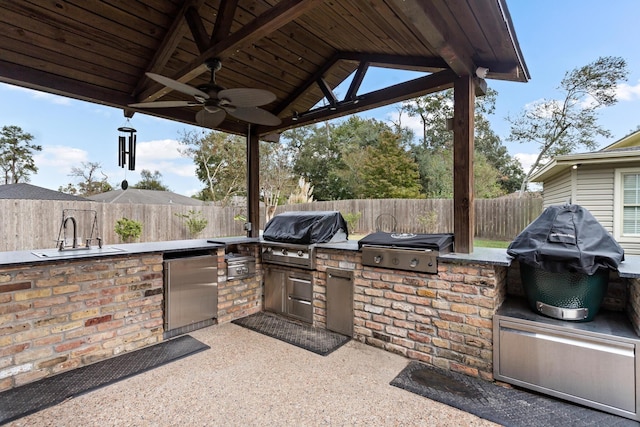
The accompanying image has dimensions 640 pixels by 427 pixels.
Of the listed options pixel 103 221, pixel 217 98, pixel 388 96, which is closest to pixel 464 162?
pixel 388 96

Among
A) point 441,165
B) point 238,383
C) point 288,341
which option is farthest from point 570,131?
point 238,383

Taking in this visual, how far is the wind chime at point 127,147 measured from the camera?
299 cm

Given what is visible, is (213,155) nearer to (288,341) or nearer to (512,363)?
(288,341)

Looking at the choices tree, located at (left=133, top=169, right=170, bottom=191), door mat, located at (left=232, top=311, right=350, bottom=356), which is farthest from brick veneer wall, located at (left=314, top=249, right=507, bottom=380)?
tree, located at (left=133, top=169, right=170, bottom=191)

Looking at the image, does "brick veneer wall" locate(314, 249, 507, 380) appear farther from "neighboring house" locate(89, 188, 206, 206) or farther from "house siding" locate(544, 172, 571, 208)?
"neighboring house" locate(89, 188, 206, 206)

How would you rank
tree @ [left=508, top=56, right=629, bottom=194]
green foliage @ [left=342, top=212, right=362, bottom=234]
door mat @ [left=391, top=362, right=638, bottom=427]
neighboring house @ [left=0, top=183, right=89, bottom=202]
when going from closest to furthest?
door mat @ [left=391, top=362, right=638, bottom=427] → neighboring house @ [left=0, top=183, right=89, bottom=202] → green foliage @ [left=342, top=212, right=362, bottom=234] → tree @ [left=508, top=56, right=629, bottom=194]

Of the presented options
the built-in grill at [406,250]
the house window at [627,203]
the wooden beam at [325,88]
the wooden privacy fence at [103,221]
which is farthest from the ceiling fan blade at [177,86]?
the house window at [627,203]

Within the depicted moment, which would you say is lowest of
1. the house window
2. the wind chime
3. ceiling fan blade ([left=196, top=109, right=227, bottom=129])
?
the house window

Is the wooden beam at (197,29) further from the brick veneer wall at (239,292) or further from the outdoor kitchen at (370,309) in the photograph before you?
the brick veneer wall at (239,292)

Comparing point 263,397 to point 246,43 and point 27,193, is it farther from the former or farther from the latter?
point 27,193

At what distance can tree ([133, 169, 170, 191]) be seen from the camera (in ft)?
45.8

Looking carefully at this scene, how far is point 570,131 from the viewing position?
10.2 m

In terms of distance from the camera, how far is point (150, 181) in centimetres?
1415

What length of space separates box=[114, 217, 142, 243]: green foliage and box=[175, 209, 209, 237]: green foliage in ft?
4.01
